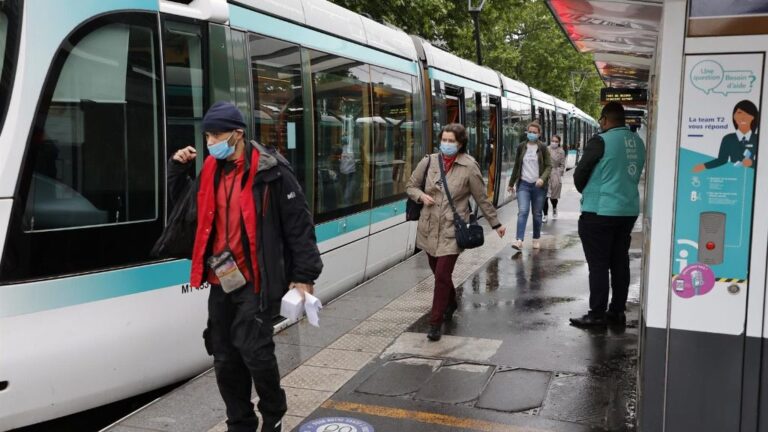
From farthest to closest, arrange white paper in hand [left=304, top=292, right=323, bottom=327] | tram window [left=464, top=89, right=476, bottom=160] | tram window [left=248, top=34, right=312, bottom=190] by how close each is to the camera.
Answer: tram window [left=464, top=89, right=476, bottom=160]
tram window [left=248, top=34, right=312, bottom=190]
white paper in hand [left=304, top=292, right=323, bottom=327]

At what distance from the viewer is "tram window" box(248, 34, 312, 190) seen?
588cm

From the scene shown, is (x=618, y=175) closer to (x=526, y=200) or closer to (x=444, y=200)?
(x=444, y=200)

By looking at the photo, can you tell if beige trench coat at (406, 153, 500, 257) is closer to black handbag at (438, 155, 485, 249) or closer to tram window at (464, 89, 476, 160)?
black handbag at (438, 155, 485, 249)

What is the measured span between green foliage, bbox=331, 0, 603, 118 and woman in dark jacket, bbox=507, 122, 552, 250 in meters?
1.31

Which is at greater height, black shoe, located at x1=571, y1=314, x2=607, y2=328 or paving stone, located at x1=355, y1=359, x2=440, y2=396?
black shoe, located at x1=571, y1=314, x2=607, y2=328

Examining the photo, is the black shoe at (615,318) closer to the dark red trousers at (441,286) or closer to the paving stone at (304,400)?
the dark red trousers at (441,286)

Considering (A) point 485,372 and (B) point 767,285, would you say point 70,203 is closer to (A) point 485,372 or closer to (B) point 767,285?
(A) point 485,372

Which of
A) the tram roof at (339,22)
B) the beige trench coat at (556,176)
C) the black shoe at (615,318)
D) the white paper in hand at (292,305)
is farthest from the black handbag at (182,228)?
the beige trench coat at (556,176)

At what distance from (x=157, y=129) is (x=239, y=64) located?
109 centimetres

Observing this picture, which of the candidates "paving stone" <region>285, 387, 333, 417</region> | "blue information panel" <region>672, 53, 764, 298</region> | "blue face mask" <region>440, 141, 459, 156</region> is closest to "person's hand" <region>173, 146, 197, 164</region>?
"paving stone" <region>285, 387, 333, 417</region>

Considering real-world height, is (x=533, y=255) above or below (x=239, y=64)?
below

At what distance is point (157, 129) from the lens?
465 cm

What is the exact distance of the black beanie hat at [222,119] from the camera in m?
3.74

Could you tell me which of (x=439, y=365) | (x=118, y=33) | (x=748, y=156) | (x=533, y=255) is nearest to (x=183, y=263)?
(x=118, y=33)
